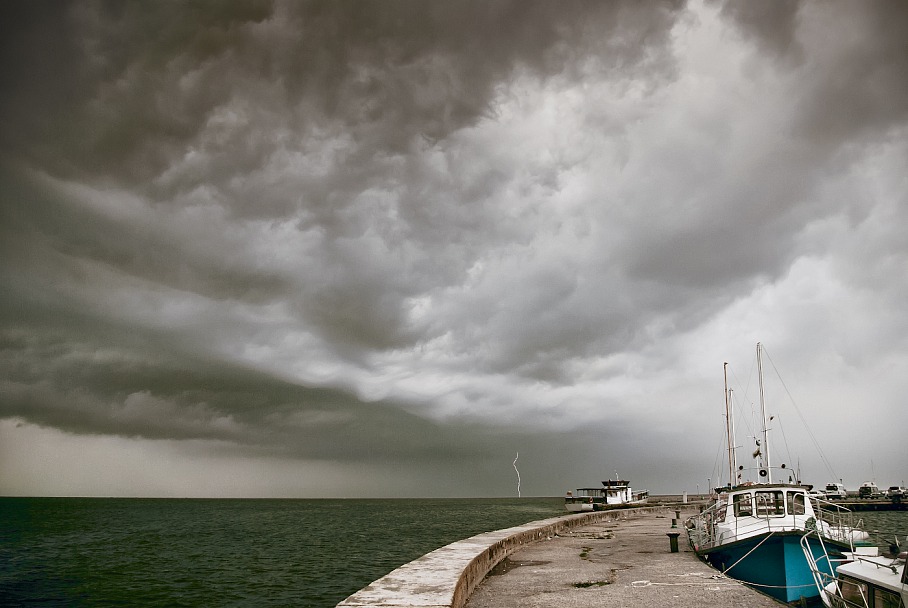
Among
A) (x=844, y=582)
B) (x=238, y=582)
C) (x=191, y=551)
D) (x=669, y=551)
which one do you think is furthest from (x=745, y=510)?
(x=191, y=551)

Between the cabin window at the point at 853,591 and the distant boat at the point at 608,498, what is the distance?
63282mm

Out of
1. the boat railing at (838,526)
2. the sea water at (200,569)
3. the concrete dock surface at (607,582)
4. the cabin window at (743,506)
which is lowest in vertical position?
the sea water at (200,569)

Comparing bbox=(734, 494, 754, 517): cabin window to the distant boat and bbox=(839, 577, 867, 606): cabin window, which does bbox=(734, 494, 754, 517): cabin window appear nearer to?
bbox=(839, 577, 867, 606): cabin window

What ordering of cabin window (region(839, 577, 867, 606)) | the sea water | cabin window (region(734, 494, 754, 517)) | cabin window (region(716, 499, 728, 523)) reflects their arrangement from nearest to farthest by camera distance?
cabin window (region(839, 577, 867, 606))
cabin window (region(734, 494, 754, 517))
cabin window (region(716, 499, 728, 523))
the sea water

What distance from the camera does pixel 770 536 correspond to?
551 inches

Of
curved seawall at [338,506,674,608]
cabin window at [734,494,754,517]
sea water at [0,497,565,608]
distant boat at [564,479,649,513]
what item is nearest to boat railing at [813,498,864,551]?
cabin window at [734,494,754,517]

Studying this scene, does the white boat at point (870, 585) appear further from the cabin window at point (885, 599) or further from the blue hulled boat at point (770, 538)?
the blue hulled boat at point (770, 538)

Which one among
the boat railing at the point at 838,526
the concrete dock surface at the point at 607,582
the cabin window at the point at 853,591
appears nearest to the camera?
the cabin window at the point at 853,591

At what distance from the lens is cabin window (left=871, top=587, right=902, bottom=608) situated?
8703 mm

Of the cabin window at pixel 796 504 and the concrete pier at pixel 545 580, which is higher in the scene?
the cabin window at pixel 796 504

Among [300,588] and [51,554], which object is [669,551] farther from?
[51,554]

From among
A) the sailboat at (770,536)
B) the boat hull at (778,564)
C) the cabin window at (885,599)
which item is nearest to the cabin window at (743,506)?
the sailboat at (770,536)

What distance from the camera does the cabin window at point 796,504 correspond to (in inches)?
658

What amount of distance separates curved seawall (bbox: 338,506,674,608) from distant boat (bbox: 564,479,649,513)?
60729 millimetres
